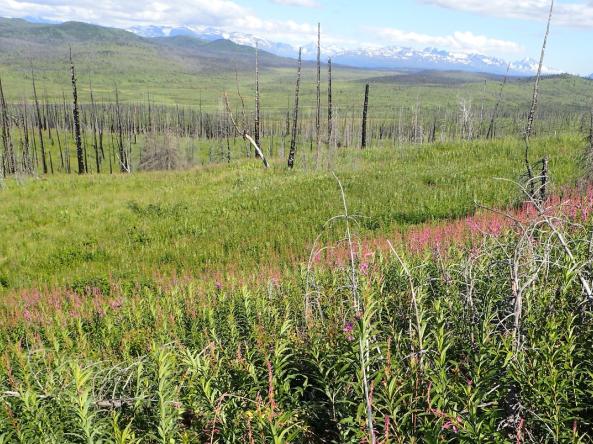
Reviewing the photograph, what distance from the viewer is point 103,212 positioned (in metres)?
16.1

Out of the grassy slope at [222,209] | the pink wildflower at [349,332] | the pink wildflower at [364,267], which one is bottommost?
the grassy slope at [222,209]

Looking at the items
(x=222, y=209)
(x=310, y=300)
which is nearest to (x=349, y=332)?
(x=310, y=300)

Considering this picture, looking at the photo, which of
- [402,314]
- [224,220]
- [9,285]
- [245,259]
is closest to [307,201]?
[224,220]

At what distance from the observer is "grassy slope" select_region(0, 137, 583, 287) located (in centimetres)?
1137

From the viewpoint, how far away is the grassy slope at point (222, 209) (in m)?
11.4

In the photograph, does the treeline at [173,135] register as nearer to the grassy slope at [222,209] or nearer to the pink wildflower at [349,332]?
the grassy slope at [222,209]

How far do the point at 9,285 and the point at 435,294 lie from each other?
11.1m

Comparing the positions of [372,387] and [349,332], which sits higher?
[372,387]

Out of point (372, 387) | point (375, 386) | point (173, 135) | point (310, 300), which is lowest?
point (173, 135)

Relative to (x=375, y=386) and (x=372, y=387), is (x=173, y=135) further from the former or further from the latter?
(x=372, y=387)

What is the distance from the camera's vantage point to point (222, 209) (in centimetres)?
1559

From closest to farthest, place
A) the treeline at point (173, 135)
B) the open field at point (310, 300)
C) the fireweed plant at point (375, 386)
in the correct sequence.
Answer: the fireweed plant at point (375, 386)
the open field at point (310, 300)
the treeline at point (173, 135)

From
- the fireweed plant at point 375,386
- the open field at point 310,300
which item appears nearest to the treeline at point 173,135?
the open field at point 310,300

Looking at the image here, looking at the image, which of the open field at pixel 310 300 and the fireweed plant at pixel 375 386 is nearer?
the fireweed plant at pixel 375 386
